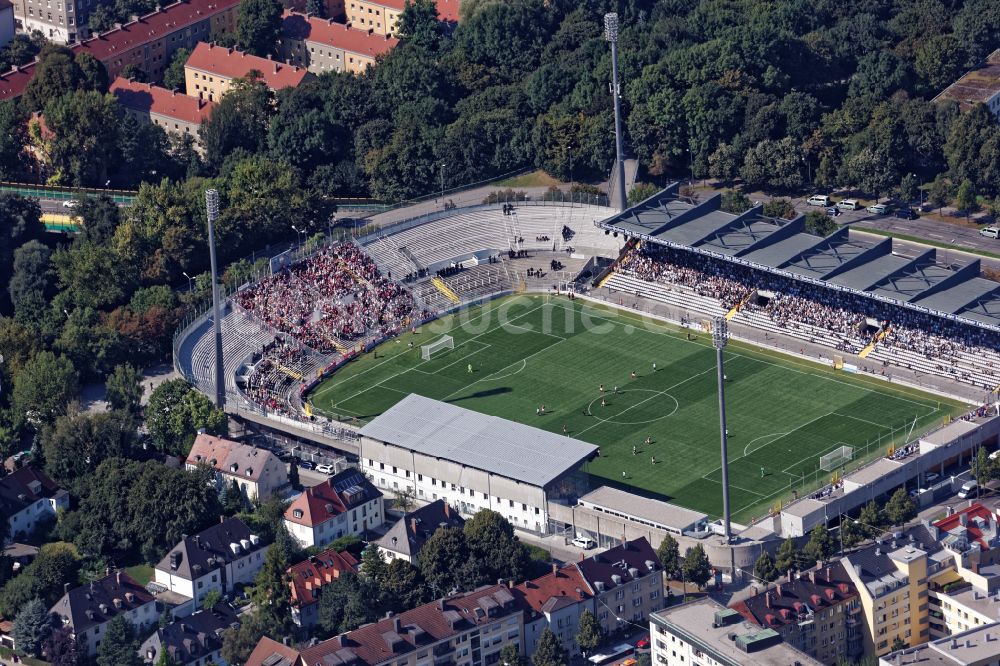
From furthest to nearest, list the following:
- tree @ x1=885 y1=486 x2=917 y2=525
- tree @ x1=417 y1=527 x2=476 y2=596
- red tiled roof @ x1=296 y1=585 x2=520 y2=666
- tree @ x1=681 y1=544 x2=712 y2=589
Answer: tree @ x1=885 y1=486 x2=917 y2=525 → tree @ x1=681 y1=544 x2=712 y2=589 → tree @ x1=417 y1=527 x2=476 y2=596 → red tiled roof @ x1=296 y1=585 x2=520 y2=666

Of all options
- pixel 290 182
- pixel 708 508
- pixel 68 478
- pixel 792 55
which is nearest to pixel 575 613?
pixel 708 508

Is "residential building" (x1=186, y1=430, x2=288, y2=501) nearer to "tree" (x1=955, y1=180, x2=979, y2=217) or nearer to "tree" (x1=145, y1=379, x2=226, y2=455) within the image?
"tree" (x1=145, y1=379, x2=226, y2=455)

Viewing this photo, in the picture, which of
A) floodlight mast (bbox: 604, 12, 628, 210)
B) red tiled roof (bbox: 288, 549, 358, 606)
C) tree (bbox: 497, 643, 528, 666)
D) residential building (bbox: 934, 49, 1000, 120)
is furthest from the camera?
residential building (bbox: 934, 49, 1000, 120)

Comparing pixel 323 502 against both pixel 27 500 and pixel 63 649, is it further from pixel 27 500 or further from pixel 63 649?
pixel 63 649

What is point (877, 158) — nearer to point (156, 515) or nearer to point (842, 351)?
point (842, 351)

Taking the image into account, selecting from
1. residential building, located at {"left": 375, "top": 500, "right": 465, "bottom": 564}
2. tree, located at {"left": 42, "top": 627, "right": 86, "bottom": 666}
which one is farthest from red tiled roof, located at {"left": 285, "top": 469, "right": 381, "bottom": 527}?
tree, located at {"left": 42, "top": 627, "right": 86, "bottom": 666}

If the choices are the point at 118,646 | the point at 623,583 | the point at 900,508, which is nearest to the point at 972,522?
the point at 900,508

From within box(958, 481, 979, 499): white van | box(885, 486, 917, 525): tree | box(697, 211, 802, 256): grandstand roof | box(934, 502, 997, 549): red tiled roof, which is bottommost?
box(958, 481, 979, 499): white van
